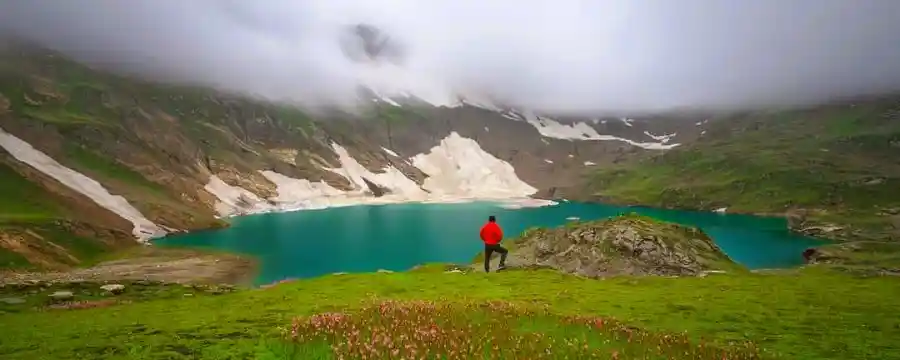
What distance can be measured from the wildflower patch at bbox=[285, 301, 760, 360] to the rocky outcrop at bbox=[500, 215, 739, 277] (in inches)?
1088

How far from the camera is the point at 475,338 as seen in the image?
528 inches

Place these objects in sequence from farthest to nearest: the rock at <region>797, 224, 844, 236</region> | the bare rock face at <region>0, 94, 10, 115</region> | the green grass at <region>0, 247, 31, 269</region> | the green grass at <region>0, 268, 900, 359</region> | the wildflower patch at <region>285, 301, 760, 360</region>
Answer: the bare rock face at <region>0, 94, 10, 115</region>
the rock at <region>797, 224, 844, 236</region>
the green grass at <region>0, 247, 31, 269</region>
the green grass at <region>0, 268, 900, 359</region>
the wildflower patch at <region>285, 301, 760, 360</region>

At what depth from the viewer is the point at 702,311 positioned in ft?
76.2

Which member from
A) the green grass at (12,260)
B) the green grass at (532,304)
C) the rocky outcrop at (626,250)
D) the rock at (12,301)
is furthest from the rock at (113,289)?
the green grass at (12,260)

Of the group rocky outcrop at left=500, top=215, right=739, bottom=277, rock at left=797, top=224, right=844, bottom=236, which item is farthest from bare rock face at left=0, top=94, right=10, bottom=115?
rock at left=797, top=224, right=844, bottom=236

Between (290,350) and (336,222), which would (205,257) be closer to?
(336,222)

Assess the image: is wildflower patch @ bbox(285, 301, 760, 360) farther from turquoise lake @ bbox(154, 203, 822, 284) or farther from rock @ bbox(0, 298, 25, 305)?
turquoise lake @ bbox(154, 203, 822, 284)

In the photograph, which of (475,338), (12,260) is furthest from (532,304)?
(12,260)

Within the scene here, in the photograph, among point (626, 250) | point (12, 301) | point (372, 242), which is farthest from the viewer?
point (372, 242)

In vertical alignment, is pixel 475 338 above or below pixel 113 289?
above

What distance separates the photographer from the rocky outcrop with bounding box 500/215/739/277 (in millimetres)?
47625

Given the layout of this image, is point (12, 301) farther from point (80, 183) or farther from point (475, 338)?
point (80, 183)

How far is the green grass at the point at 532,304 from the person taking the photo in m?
16.0

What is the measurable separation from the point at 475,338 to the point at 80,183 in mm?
171055
